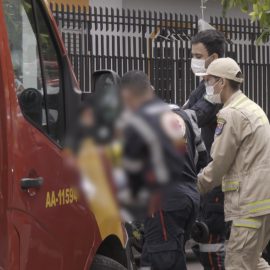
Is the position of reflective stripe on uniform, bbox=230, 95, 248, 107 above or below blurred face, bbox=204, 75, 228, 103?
below

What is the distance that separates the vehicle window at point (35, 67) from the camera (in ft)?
9.61

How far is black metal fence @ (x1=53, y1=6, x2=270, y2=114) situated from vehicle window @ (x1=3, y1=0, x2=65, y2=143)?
6.49 metres

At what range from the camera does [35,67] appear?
124 inches

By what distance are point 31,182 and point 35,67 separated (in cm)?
63

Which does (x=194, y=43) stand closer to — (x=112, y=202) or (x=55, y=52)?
(x=55, y=52)

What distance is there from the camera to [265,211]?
4.35 metres

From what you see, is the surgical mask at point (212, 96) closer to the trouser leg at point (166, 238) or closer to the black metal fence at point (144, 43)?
the trouser leg at point (166, 238)

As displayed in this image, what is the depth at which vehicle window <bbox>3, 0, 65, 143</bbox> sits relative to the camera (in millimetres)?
2928

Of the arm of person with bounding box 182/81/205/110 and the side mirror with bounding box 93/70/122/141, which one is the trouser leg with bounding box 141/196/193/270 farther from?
the side mirror with bounding box 93/70/122/141

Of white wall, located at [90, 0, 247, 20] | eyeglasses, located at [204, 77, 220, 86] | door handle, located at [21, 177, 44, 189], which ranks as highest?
white wall, located at [90, 0, 247, 20]

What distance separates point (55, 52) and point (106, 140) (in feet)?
9.26

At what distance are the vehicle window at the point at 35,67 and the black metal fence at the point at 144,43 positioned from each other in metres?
6.49

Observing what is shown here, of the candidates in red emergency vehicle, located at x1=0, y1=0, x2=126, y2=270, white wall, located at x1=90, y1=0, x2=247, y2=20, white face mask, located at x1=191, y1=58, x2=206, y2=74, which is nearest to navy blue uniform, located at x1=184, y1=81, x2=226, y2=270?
white face mask, located at x1=191, y1=58, x2=206, y2=74

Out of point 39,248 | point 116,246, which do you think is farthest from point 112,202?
point 116,246
